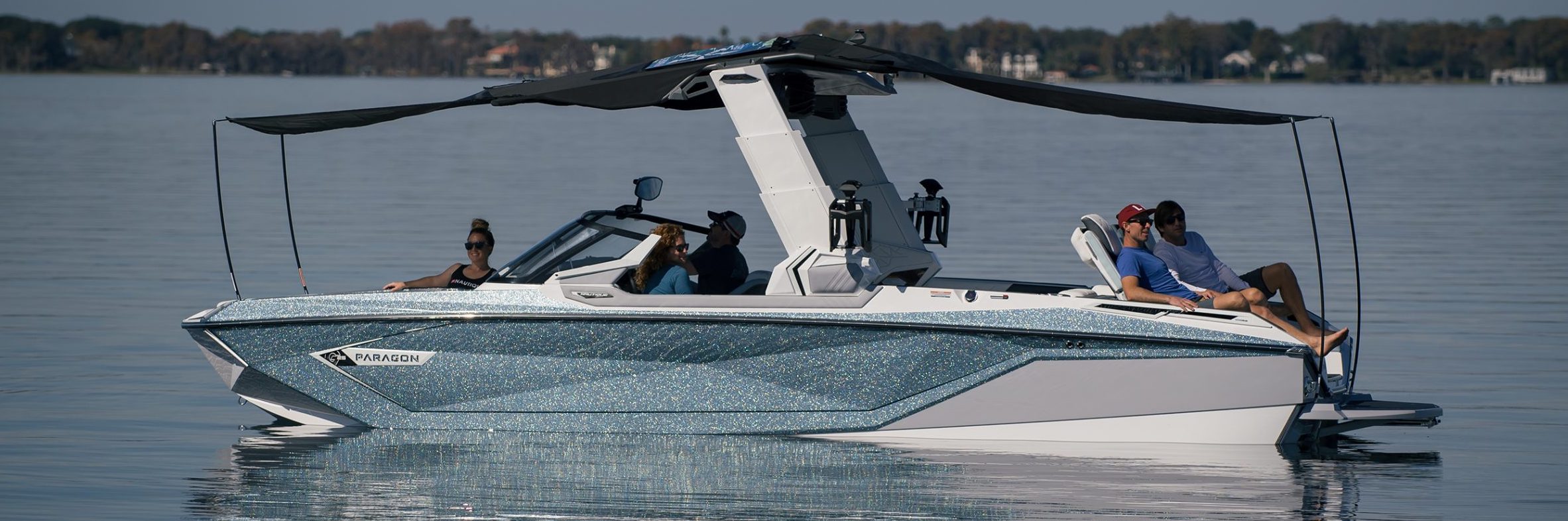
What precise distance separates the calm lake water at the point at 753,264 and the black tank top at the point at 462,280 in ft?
2.44

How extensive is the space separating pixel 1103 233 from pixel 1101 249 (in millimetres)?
97

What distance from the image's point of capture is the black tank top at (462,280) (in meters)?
9.31

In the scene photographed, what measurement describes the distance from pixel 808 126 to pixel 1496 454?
11.6 ft

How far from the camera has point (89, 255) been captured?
55.8 feet

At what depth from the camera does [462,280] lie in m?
9.46

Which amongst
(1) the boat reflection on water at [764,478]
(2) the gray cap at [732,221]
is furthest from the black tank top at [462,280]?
(2) the gray cap at [732,221]

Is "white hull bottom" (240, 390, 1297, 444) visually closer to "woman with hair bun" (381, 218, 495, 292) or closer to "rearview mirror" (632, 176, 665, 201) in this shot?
"rearview mirror" (632, 176, 665, 201)

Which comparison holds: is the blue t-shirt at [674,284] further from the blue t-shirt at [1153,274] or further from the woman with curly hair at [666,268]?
the blue t-shirt at [1153,274]

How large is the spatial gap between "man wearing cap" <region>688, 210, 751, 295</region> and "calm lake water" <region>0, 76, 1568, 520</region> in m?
0.82

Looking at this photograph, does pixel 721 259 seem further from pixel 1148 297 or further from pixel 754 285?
pixel 1148 297

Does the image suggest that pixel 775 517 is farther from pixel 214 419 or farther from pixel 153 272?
pixel 153 272

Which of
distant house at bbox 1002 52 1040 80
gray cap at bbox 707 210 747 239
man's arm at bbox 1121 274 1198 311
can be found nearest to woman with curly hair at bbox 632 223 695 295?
gray cap at bbox 707 210 747 239

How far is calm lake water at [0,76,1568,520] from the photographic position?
25.1 ft

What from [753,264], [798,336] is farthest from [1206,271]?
[753,264]
